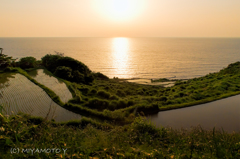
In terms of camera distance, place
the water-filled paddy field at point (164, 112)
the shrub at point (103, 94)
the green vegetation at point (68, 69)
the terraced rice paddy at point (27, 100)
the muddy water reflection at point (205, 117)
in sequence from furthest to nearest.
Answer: the green vegetation at point (68, 69), the shrub at point (103, 94), the terraced rice paddy at point (27, 100), the water-filled paddy field at point (164, 112), the muddy water reflection at point (205, 117)

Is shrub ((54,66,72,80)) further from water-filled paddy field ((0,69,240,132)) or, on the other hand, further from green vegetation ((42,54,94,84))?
Result: water-filled paddy field ((0,69,240,132))

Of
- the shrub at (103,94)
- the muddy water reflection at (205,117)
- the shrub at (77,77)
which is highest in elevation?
the shrub at (77,77)

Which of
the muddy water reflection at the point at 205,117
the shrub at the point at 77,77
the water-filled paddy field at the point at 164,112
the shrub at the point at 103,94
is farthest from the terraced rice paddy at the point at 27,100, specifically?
the shrub at the point at 77,77

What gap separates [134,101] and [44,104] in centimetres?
764

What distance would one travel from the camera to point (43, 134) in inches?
173

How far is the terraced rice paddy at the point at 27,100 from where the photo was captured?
40.1 ft

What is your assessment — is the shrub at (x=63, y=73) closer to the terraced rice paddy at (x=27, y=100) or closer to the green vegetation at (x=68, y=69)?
the green vegetation at (x=68, y=69)

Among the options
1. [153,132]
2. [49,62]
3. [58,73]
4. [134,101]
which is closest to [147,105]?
[134,101]

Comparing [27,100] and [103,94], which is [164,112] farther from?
[27,100]

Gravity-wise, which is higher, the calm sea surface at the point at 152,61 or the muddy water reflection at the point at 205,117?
the calm sea surface at the point at 152,61

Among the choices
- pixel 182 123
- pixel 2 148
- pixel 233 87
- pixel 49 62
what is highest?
pixel 49 62

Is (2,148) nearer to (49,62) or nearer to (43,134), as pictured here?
(43,134)

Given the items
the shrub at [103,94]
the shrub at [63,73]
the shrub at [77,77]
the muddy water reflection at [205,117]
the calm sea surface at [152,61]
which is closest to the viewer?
the muddy water reflection at [205,117]

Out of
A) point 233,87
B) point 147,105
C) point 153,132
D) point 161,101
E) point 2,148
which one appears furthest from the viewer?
point 233,87
